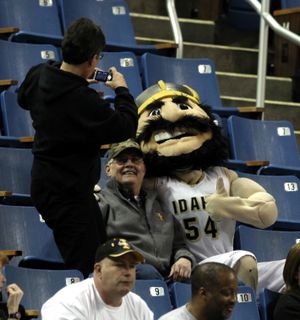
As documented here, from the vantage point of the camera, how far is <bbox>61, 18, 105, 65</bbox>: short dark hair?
5.19m

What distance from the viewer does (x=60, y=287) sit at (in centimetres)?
530

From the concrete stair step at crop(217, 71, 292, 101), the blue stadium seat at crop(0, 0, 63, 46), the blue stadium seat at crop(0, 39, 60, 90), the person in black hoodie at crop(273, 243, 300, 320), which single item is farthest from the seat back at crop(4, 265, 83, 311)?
the concrete stair step at crop(217, 71, 292, 101)

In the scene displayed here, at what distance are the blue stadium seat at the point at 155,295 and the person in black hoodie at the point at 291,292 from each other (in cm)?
40

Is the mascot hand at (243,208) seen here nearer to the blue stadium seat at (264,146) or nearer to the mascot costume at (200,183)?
the mascot costume at (200,183)

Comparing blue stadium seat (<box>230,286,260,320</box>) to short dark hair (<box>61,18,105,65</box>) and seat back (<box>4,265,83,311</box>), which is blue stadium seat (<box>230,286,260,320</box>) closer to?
seat back (<box>4,265,83,311</box>)

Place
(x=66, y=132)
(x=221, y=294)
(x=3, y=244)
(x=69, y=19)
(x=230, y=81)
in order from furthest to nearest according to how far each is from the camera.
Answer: (x=230, y=81) → (x=69, y=19) → (x=3, y=244) → (x=66, y=132) → (x=221, y=294)

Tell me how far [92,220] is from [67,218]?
0.30 feet

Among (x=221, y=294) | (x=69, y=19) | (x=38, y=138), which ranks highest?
(x=69, y=19)

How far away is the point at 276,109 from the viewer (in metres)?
7.73

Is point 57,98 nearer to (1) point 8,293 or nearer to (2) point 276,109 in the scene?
(1) point 8,293

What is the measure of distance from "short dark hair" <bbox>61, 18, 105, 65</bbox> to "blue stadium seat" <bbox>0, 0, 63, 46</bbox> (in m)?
1.86

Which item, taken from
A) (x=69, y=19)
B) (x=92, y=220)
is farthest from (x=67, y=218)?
(x=69, y=19)

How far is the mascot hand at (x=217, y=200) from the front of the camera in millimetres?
5758

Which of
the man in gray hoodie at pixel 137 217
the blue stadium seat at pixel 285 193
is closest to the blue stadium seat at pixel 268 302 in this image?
the man in gray hoodie at pixel 137 217
